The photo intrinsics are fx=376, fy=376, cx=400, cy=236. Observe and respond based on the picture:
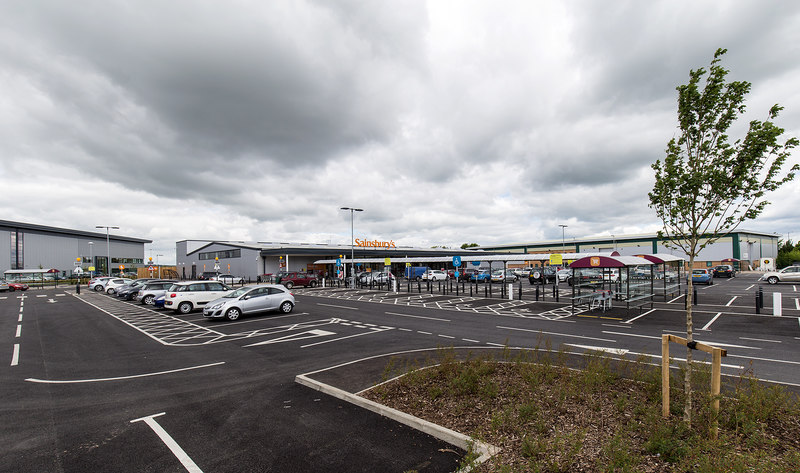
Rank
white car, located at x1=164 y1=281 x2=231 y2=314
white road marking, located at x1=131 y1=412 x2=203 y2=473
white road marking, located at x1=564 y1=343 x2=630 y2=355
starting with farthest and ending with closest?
1. white car, located at x1=164 y1=281 x2=231 y2=314
2. white road marking, located at x1=564 y1=343 x2=630 y2=355
3. white road marking, located at x1=131 y1=412 x2=203 y2=473

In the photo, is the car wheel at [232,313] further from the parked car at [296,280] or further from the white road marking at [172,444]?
the parked car at [296,280]

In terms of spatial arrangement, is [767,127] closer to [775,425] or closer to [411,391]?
[775,425]

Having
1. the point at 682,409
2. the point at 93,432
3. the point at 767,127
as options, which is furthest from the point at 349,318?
the point at 767,127

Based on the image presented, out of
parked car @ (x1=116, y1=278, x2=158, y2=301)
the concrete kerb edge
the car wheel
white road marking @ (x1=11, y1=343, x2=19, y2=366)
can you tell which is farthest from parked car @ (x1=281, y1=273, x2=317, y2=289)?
the concrete kerb edge

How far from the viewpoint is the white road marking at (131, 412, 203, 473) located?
4719 mm

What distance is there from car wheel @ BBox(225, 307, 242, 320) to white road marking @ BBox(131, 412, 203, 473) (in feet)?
37.2

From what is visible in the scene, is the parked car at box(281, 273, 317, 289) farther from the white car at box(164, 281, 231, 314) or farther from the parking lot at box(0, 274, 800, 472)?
the parking lot at box(0, 274, 800, 472)

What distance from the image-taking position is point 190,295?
20766mm

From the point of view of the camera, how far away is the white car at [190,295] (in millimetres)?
20297

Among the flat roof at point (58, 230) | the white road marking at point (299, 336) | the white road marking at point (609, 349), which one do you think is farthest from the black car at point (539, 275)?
the flat roof at point (58, 230)

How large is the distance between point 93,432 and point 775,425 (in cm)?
974

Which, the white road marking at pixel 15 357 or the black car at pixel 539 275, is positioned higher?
the white road marking at pixel 15 357

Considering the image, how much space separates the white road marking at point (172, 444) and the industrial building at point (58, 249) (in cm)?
7452

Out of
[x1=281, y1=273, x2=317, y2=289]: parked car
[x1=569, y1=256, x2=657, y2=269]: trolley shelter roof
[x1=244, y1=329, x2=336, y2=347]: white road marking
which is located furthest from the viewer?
[x1=281, y1=273, x2=317, y2=289]: parked car
